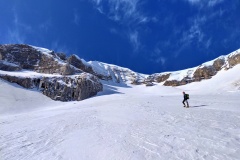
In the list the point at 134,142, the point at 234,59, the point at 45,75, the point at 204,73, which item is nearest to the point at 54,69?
the point at 45,75

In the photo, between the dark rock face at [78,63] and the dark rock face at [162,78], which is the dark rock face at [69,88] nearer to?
the dark rock face at [78,63]

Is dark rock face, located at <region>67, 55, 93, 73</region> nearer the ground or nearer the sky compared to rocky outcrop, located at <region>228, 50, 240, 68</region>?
nearer the ground

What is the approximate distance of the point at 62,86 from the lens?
2290 inches

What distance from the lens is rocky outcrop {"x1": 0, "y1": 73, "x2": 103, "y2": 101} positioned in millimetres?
55844

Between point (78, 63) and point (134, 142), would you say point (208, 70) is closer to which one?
point (78, 63)

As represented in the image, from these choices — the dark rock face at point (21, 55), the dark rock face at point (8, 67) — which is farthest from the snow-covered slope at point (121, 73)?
the dark rock face at point (8, 67)

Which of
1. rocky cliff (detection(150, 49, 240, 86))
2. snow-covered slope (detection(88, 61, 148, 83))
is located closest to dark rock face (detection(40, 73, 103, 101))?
rocky cliff (detection(150, 49, 240, 86))

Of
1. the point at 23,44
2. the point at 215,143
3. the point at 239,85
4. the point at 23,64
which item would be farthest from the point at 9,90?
the point at 239,85

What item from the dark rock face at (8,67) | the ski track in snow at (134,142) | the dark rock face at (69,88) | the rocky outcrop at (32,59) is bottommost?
the ski track in snow at (134,142)

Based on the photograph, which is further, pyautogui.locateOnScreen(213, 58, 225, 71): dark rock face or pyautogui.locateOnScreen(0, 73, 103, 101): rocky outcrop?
pyautogui.locateOnScreen(213, 58, 225, 71): dark rock face

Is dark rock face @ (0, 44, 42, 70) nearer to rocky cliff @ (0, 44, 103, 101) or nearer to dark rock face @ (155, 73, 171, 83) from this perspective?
rocky cliff @ (0, 44, 103, 101)

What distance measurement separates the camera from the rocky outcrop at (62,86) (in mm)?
55844

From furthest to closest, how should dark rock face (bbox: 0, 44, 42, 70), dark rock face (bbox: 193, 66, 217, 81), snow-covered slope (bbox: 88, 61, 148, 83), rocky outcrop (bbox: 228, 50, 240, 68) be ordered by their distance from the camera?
snow-covered slope (bbox: 88, 61, 148, 83)
dark rock face (bbox: 193, 66, 217, 81)
rocky outcrop (bbox: 228, 50, 240, 68)
dark rock face (bbox: 0, 44, 42, 70)

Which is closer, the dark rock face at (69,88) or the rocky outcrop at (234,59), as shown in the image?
the dark rock face at (69,88)
